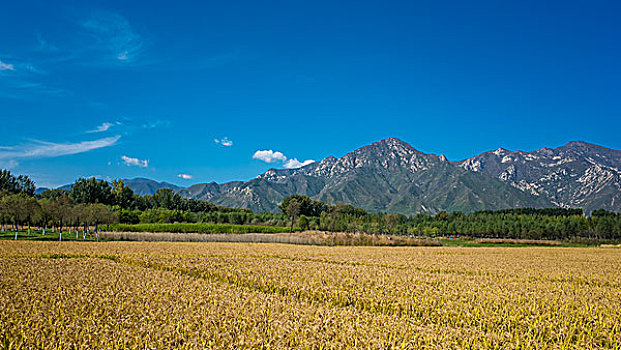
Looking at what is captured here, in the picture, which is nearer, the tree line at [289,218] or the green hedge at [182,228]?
the green hedge at [182,228]

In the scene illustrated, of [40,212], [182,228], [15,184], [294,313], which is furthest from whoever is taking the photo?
[15,184]

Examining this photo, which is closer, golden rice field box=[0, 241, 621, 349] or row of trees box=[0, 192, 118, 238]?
golden rice field box=[0, 241, 621, 349]

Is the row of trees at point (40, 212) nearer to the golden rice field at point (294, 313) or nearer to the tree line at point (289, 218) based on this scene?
the tree line at point (289, 218)

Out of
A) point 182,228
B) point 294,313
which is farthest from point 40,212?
point 294,313

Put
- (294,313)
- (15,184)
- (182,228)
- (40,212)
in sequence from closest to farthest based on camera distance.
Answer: (294,313), (40,212), (182,228), (15,184)

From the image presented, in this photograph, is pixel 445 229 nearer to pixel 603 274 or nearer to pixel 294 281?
pixel 603 274

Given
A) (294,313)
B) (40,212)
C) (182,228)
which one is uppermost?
(40,212)

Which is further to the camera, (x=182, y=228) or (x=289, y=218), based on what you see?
(x=289, y=218)

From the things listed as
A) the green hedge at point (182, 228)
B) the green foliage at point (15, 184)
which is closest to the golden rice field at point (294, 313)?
the green hedge at point (182, 228)

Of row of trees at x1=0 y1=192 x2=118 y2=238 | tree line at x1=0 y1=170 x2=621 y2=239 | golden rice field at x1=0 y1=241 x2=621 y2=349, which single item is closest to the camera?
golden rice field at x1=0 y1=241 x2=621 y2=349

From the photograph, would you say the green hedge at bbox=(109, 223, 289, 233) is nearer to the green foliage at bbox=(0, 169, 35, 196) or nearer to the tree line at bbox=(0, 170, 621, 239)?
the tree line at bbox=(0, 170, 621, 239)

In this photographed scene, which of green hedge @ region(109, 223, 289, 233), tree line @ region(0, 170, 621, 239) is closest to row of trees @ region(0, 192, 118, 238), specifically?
green hedge @ region(109, 223, 289, 233)

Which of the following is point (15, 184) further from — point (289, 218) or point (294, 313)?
point (294, 313)

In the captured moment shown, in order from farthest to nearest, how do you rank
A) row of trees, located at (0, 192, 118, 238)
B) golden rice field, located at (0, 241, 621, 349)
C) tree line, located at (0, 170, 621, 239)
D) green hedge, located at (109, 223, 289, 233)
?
1. tree line, located at (0, 170, 621, 239)
2. green hedge, located at (109, 223, 289, 233)
3. row of trees, located at (0, 192, 118, 238)
4. golden rice field, located at (0, 241, 621, 349)
